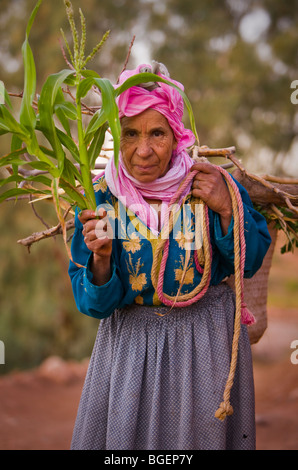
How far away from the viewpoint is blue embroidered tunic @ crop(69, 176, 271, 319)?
1.71m

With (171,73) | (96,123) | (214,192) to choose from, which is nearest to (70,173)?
(96,123)

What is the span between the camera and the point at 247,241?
1729 millimetres

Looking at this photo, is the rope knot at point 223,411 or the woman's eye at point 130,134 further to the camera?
the woman's eye at point 130,134

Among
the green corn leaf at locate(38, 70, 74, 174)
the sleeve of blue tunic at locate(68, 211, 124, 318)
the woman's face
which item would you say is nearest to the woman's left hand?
the woman's face

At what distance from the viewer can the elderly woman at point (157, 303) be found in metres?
1.68

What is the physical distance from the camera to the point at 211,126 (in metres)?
6.58

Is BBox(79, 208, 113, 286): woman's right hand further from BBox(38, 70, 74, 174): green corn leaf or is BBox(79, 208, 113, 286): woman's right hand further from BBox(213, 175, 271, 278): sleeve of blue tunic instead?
BBox(213, 175, 271, 278): sleeve of blue tunic

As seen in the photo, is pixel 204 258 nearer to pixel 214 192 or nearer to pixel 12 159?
pixel 214 192

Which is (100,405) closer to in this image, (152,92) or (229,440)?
(229,440)

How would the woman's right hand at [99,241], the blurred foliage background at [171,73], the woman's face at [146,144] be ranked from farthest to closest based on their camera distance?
the blurred foliage background at [171,73]
the woman's face at [146,144]
the woman's right hand at [99,241]

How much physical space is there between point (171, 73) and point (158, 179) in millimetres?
5121

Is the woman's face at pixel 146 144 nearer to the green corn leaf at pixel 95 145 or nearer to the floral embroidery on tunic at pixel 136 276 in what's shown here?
the green corn leaf at pixel 95 145

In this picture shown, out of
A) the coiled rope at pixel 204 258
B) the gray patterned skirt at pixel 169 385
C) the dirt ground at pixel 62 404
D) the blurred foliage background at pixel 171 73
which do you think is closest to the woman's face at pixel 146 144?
the coiled rope at pixel 204 258

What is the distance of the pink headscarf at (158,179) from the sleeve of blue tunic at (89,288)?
19 centimetres
